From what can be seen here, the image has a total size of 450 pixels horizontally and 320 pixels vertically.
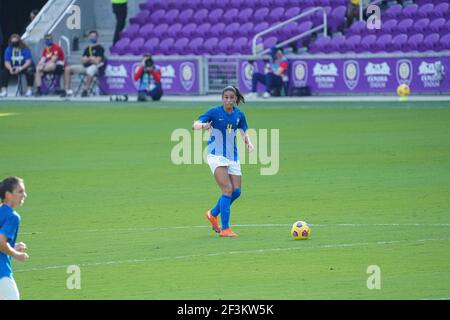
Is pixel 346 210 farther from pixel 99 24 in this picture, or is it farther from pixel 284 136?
pixel 99 24

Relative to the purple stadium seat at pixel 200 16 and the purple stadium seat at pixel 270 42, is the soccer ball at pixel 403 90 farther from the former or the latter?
the purple stadium seat at pixel 200 16

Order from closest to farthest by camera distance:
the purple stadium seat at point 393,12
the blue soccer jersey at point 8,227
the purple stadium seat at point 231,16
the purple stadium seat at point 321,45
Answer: the blue soccer jersey at point 8,227, the purple stadium seat at point 321,45, the purple stadium seat at point 393,12, the purple stadium seat at point 231,16

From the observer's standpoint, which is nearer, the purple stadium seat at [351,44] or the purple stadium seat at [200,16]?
the purple stadium seat at [351,44]

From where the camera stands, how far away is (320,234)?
17.1 metres

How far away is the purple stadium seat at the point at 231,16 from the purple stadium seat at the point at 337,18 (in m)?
4.13

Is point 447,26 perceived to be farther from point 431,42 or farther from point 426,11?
point 426,11

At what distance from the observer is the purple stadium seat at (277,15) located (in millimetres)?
46781

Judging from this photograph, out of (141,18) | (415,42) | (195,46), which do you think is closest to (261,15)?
(195,46)

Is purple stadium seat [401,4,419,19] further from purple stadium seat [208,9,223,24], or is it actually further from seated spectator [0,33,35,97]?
seated spectator [0,33,35,97]

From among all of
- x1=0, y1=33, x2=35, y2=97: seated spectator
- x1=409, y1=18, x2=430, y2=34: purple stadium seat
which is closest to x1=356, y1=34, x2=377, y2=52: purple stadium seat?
x1=409, y1=18, x2=430, y2=34: purple stadium seat

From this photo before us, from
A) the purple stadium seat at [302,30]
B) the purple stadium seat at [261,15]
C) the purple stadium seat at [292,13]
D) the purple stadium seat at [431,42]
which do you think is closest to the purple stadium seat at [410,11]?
the purple stadium seat at [431,42]

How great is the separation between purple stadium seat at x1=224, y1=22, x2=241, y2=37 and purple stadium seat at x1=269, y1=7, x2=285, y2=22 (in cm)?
132

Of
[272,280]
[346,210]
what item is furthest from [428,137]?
[272,280]

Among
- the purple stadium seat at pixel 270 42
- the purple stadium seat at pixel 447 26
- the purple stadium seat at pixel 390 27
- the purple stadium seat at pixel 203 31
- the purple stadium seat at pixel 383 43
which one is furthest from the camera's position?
the purple stadium seat at pixel 203 31
